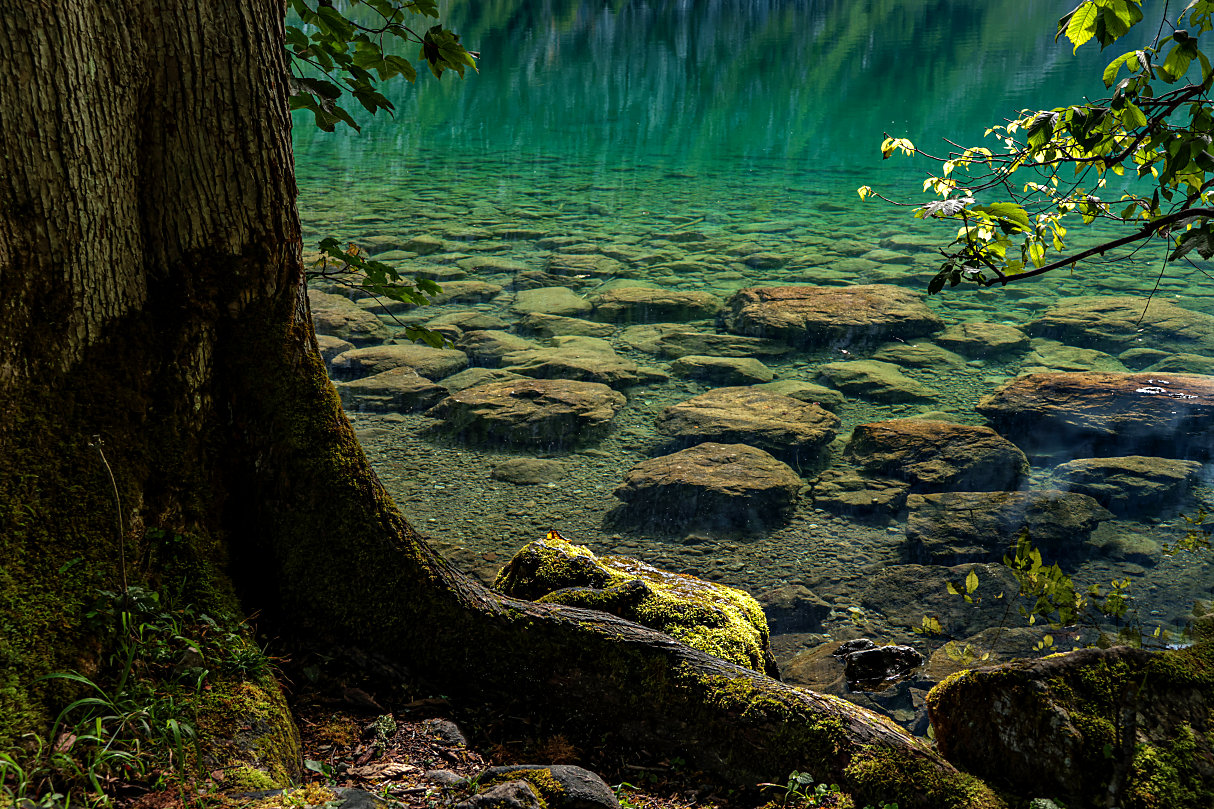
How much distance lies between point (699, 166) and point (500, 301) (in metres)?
12.9

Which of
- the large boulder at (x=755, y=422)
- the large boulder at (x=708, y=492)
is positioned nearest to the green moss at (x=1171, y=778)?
the large boulder at (x=708, y=492)

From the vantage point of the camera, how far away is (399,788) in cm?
246

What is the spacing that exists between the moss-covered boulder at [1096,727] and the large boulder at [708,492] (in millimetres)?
3231

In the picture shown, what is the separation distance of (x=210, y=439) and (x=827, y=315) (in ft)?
27.1

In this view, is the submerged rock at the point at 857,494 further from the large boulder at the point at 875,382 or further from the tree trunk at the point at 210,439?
the tree trunk at the point at 210,439

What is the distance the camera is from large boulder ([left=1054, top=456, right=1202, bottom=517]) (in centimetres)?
622

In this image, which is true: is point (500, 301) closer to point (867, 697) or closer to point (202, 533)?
point (867, 697)

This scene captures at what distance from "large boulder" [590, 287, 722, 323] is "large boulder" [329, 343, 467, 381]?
2161 mm

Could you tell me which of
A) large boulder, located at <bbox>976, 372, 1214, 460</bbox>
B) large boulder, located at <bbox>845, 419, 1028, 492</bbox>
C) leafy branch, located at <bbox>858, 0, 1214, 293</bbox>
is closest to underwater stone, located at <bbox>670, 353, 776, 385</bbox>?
large boulder, located at <bbox>845, 419, 1028, 492</bbox>

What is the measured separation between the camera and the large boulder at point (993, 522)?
18.5 feet

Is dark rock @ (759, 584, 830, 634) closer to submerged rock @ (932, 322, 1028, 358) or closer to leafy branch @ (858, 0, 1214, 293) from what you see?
leafy branch @ (858, 0, 1214, 293)

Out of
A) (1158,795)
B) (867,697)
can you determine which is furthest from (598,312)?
(1158,795)

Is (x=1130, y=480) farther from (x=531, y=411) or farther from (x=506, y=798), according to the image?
(x=506, y=798)

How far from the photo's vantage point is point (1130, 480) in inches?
253
